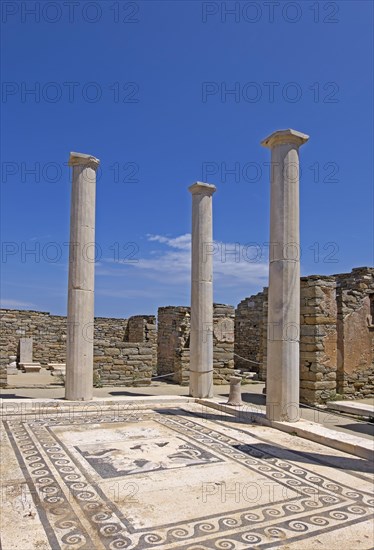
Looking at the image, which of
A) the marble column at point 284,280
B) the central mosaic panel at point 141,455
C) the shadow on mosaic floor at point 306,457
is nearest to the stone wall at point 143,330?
the marble column at point 284,280

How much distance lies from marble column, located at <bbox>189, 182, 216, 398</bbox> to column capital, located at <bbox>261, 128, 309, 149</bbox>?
119 inches

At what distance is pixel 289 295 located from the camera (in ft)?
25.5

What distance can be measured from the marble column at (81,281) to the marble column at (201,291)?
2491mm

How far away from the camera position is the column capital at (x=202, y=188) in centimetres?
1091

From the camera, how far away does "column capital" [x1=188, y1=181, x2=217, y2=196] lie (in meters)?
10.9

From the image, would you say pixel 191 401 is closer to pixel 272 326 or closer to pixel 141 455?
pixel 272 326

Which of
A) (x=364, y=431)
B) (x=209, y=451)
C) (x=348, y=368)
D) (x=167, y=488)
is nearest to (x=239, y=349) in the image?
(x=348, y=368)

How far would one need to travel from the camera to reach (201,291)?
10789 mm

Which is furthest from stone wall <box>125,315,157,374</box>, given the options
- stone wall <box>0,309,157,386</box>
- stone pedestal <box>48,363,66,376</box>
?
stone pedestal <box>48,363,66,376</box>

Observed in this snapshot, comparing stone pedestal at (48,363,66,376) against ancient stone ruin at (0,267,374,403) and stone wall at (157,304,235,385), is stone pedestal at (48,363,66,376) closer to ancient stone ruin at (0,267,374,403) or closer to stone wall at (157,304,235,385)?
ancient stone ruin at (0,267,374,403)

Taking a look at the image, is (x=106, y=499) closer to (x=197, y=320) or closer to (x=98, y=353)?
(x=197, y=320)

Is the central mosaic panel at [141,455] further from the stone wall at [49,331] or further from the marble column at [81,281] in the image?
the stone wall at [49,331]

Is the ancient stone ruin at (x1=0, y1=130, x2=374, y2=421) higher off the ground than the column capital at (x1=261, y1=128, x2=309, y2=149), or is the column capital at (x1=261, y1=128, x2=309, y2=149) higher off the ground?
the column capital at (x1=261, y1=128, x2=309, y2=149)

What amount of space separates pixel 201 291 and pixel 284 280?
3.29 m
